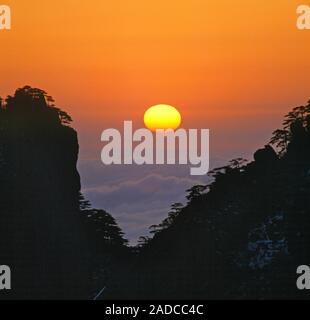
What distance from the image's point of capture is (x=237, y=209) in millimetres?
9461

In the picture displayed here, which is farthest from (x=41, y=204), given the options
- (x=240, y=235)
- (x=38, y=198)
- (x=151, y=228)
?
(x=240, y=235)

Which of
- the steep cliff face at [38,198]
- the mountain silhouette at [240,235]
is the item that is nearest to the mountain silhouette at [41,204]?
the steep cliff face at [38,198]

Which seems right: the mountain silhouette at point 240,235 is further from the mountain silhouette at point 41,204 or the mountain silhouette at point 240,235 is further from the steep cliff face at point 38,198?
the steep cliff face at point 38,198

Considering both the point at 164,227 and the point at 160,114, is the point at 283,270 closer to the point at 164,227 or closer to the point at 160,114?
the point at 164,227

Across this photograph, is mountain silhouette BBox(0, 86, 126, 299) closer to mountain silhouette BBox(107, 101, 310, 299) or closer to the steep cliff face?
the steep cliff face

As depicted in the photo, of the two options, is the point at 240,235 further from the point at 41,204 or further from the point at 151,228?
the point at 41,204

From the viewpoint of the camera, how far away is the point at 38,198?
923 centimetres

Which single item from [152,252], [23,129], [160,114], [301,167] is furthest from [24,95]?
[301,167]

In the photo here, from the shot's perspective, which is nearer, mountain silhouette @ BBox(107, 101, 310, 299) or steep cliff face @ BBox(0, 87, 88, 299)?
steep cliff face @ BBox(0, 87, 88, 299)

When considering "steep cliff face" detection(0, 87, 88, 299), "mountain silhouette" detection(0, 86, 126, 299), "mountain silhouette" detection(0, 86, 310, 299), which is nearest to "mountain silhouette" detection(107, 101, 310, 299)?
"mountain silhouette" detection(0, 86, 310, 299)

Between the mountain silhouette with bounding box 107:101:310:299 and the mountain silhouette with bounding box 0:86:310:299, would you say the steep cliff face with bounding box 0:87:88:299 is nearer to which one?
the mountain silhouette with bounding box 0:86:310:299

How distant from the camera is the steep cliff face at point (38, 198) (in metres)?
9.03

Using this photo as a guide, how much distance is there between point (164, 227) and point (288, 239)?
104 cm

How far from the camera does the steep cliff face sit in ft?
29.6
